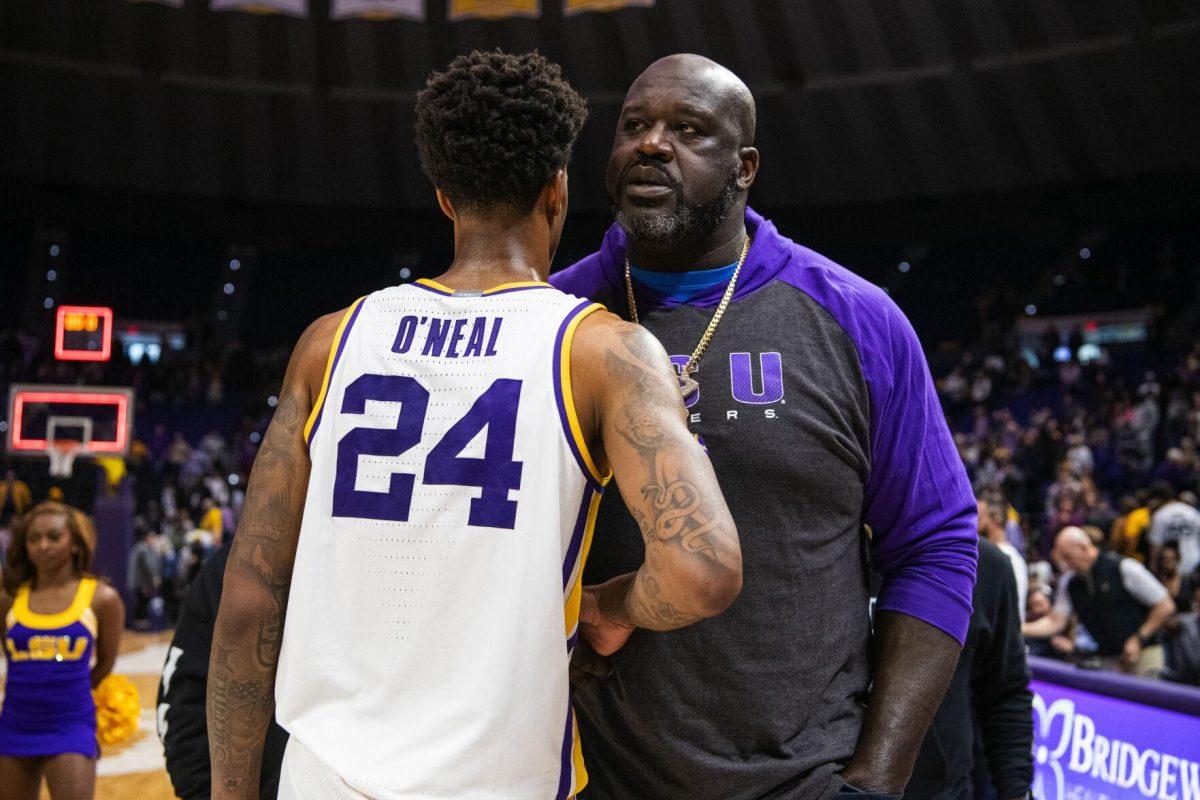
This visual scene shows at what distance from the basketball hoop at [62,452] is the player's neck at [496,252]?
543 inches

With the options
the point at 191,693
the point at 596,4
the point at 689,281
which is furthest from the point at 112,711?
the point at 596,4

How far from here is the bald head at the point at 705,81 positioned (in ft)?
7.11

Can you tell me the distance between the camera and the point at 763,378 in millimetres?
2080

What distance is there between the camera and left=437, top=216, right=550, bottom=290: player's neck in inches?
75.0

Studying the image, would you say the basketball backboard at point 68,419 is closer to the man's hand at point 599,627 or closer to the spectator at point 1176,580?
the spectator at point 1176,580

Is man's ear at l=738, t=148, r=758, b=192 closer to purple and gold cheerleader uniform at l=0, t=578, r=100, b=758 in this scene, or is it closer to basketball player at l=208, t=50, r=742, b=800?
basketball player at l=208, t=50, r=742, b=800

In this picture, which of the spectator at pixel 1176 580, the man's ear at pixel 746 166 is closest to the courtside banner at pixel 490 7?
the spectator at pixel 1176 580

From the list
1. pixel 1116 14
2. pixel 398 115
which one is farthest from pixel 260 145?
pixel 1116 14

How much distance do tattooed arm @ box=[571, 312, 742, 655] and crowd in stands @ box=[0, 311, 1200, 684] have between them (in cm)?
500

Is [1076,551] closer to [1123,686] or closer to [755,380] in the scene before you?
[1123,686]

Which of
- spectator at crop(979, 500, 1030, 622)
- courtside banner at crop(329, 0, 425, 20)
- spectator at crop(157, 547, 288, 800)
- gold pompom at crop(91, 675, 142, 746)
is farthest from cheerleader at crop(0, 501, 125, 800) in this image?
courtside banner at crop(329, 0, 425, 20)

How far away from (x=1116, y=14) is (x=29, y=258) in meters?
20.0

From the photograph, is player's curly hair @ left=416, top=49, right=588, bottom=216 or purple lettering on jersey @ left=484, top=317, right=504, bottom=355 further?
player's curly hair @ left=416, top=49, right=588, bottom=216

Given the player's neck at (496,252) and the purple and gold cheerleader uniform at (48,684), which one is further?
the purple and gold cheerleader uniform at (48,684)
